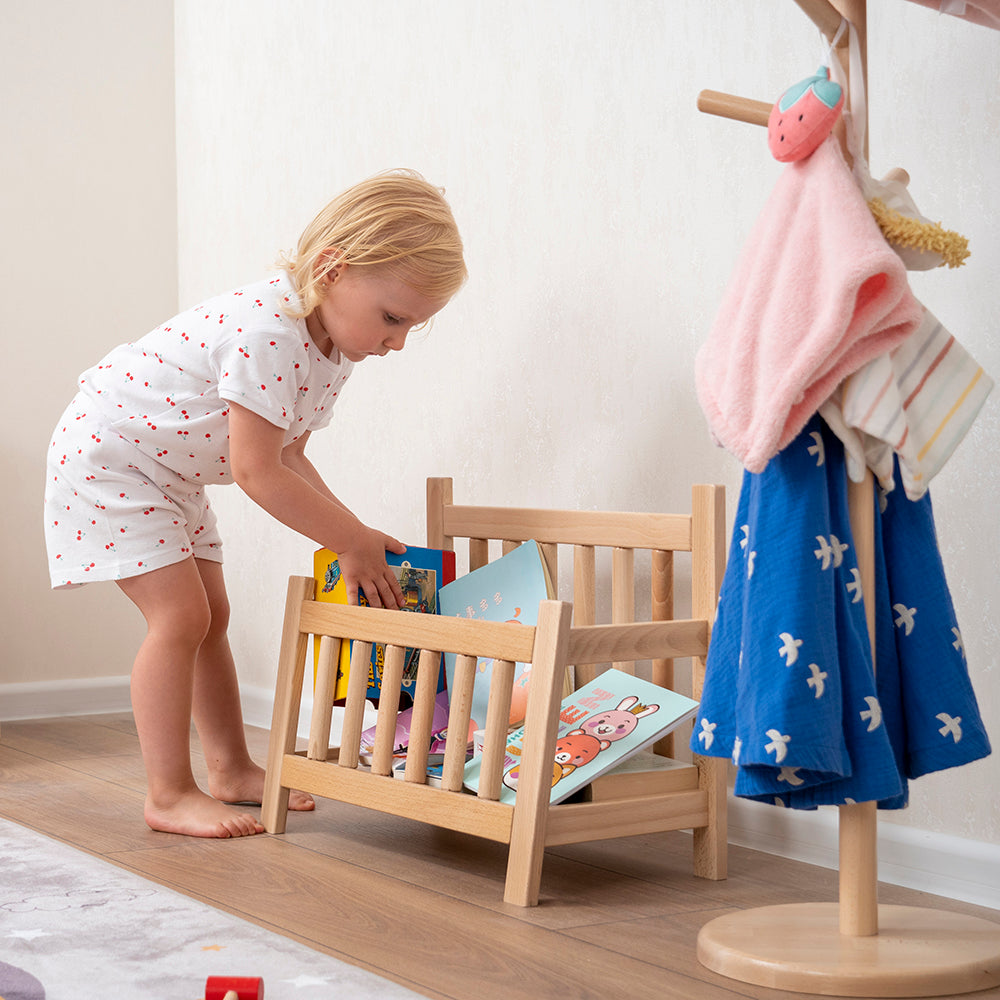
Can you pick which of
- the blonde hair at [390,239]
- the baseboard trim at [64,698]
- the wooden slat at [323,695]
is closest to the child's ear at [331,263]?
the blonde hair at [390,239]

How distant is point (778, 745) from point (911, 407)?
26cm

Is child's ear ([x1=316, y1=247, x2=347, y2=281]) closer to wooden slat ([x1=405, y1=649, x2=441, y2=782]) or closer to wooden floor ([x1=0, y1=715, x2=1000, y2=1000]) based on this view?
wooden slat ([x1=405, y1=649, x2=441, y2=782])

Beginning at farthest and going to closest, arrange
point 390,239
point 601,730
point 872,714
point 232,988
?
point 390,239 < point 601,730 < point 872,714 < point 232,988

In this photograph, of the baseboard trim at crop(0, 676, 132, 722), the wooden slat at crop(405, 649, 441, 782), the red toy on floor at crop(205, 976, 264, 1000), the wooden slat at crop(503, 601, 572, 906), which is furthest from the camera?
the baseboard trim at crop(0, 676, 132, 722)

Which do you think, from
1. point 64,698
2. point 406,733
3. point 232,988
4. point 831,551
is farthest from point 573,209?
point 64,698

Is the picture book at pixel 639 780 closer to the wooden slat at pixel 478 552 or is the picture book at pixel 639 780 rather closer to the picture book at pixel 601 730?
the picture book at pixel 601 730

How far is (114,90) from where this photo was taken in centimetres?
232

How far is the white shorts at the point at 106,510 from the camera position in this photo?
1448 mm

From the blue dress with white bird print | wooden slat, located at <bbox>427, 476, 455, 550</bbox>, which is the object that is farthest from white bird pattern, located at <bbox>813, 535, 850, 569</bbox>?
wooden slat, located at <bbox>427, 476, 455, 550</bbox>

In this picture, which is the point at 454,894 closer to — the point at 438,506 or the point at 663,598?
the point at 663,598

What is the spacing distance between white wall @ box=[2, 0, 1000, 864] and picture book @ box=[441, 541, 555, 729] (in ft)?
0.59

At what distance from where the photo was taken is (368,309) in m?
1.36

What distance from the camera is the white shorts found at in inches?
57.0

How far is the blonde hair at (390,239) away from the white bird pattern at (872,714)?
0.67 metres
